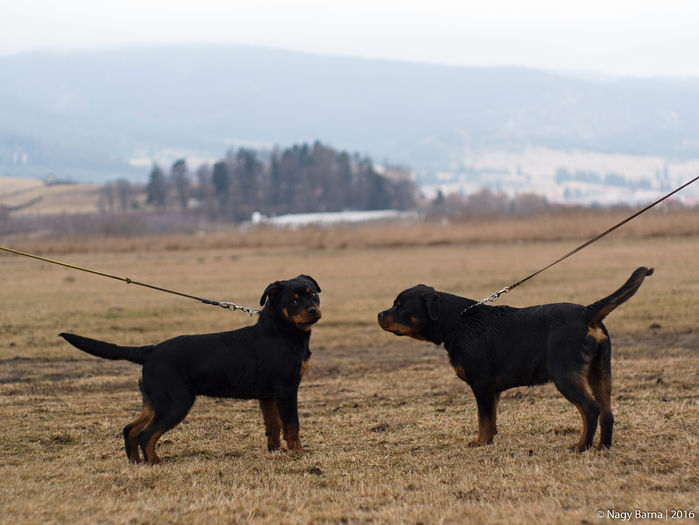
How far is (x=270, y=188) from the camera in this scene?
144375 millimetres

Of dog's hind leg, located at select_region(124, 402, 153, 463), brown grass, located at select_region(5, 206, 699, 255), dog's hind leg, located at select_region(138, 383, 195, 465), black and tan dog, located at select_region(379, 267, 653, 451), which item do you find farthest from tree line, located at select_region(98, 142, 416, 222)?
dog's hind leg, located at select_region(138, 383, 195, 465)

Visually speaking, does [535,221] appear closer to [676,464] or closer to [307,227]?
[307,227]

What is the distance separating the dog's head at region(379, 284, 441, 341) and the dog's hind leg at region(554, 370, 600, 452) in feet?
4.62

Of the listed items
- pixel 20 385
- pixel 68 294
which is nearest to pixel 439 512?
pixel 20 385

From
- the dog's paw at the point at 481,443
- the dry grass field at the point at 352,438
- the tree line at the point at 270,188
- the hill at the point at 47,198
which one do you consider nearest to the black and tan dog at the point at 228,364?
the dry grass field at the point at 352,438

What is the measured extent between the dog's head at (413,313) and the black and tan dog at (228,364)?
82 centimetres

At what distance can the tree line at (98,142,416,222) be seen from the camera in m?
138

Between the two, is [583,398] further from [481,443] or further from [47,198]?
[47,198]

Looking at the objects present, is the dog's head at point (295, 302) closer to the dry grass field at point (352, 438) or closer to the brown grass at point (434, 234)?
the dry grass field at point (352, 438)

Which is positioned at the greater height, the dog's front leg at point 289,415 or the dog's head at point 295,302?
the dog's head at point 295,302

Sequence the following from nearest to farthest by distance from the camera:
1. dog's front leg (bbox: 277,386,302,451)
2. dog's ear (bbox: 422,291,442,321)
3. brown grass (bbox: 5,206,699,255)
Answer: dog's front leg (bbox: 277,386,302,451) → dog's ear (bbox: 422,291,442,321) → brown grass (bbox: 5,206,699,255)

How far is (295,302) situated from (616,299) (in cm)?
274

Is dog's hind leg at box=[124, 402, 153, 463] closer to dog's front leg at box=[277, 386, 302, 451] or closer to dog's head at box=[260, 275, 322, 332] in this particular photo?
dog's front leg at box=[277, 386, 302, 451]

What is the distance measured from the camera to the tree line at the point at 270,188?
454 feet
